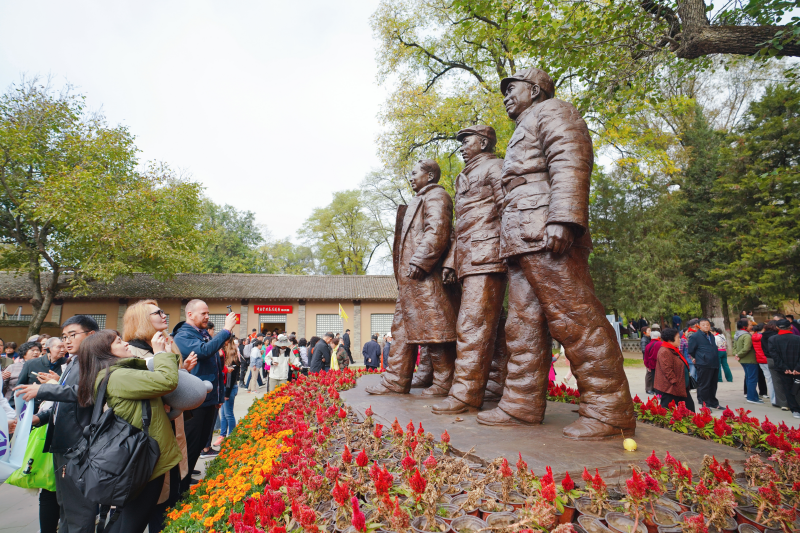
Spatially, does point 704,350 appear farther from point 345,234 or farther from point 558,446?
point 345,234

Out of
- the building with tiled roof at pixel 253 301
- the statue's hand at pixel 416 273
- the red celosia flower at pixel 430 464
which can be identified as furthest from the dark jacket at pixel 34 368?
the building with tiled roof at pixel 253 301

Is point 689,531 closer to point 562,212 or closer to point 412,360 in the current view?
point 562,212

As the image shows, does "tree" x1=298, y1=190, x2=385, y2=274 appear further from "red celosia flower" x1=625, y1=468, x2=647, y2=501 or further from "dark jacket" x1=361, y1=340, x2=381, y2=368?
"red celosia flower" x1=625, y1=468, x2=647, y2=501

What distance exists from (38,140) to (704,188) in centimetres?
3091

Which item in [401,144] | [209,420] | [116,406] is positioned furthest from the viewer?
[401,144]

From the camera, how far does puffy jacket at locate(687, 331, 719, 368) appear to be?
7.16 meters

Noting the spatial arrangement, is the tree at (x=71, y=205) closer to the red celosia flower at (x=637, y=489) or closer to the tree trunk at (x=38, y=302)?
the tree trunk at (x=38, y=302)

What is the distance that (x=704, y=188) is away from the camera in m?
21.9

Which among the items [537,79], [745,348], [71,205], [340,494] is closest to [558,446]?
[340,494]

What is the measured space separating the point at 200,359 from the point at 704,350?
25.0ft

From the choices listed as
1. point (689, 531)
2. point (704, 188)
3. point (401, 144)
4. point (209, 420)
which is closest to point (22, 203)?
point (401, 144)

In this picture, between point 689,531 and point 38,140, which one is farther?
point 38,140

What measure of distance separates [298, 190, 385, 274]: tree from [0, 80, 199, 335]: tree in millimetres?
16834

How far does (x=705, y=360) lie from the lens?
23.6ft
